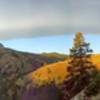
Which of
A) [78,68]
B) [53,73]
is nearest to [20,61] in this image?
[53,73]

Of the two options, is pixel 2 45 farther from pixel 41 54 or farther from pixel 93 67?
pixel 93 67

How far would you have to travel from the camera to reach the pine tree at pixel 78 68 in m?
20.7

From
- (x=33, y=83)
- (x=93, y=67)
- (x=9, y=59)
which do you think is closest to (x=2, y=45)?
A: (x=9, y=59)

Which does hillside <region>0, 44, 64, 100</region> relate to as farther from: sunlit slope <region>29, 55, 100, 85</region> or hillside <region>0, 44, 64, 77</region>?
sunlit slope <region>29, 55, 100, 85</region>

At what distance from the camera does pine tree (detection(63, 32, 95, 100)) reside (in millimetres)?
20672

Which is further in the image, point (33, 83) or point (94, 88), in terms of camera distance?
point (33, 83)

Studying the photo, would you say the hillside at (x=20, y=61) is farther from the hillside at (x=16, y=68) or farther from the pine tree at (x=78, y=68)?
the pine tree at (x=78, y=68)

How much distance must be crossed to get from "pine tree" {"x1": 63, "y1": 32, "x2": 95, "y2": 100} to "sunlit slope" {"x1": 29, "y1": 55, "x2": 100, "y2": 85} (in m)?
0.19

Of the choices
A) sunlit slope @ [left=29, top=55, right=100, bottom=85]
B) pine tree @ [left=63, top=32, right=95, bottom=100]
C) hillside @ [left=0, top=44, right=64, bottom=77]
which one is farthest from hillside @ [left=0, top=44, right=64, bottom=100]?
pine tree @ [left=63, top=32, right=95, bottom=100]

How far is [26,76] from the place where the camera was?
21.4 metres

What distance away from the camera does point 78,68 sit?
68.8 ft

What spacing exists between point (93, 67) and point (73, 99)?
143cm

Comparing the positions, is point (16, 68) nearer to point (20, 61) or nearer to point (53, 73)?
point (20, 61)

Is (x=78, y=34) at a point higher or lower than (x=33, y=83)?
higher
